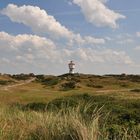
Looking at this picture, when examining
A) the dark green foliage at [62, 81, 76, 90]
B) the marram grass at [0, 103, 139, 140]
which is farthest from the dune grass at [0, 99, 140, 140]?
the dark green foliage at [62, 81, 76, 90]

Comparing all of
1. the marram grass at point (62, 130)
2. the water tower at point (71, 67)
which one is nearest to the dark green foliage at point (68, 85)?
the water tower at point (71, 67)

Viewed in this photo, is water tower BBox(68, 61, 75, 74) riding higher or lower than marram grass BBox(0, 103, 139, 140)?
higher

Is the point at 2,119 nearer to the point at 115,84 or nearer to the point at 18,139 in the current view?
the point at 18,139

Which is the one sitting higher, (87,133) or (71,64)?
(71,64)

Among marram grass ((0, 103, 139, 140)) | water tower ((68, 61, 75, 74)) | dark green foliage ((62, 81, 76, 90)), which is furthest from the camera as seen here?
water tower ((68, 61, 75, 74))

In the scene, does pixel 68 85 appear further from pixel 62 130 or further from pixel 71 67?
pixel 62 130

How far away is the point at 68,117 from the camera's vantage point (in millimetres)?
10312

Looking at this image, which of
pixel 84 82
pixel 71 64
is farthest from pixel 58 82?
pixel 71 64

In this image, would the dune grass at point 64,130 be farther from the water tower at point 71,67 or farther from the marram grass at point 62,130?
the water tower at point 71,67

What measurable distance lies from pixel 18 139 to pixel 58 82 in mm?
56926

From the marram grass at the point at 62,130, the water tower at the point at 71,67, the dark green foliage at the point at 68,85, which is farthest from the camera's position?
the water tower at the point at 71,67

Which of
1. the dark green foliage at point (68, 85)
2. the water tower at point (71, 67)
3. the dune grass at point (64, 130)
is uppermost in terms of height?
the water tower at point (71, 67)

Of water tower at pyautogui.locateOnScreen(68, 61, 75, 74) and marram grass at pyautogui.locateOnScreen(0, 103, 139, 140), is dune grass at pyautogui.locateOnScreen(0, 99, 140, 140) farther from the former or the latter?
water tower at pyautogui.locateOnScreen(68, 61, 75, 74)

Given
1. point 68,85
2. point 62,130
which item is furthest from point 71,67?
point 62,130
